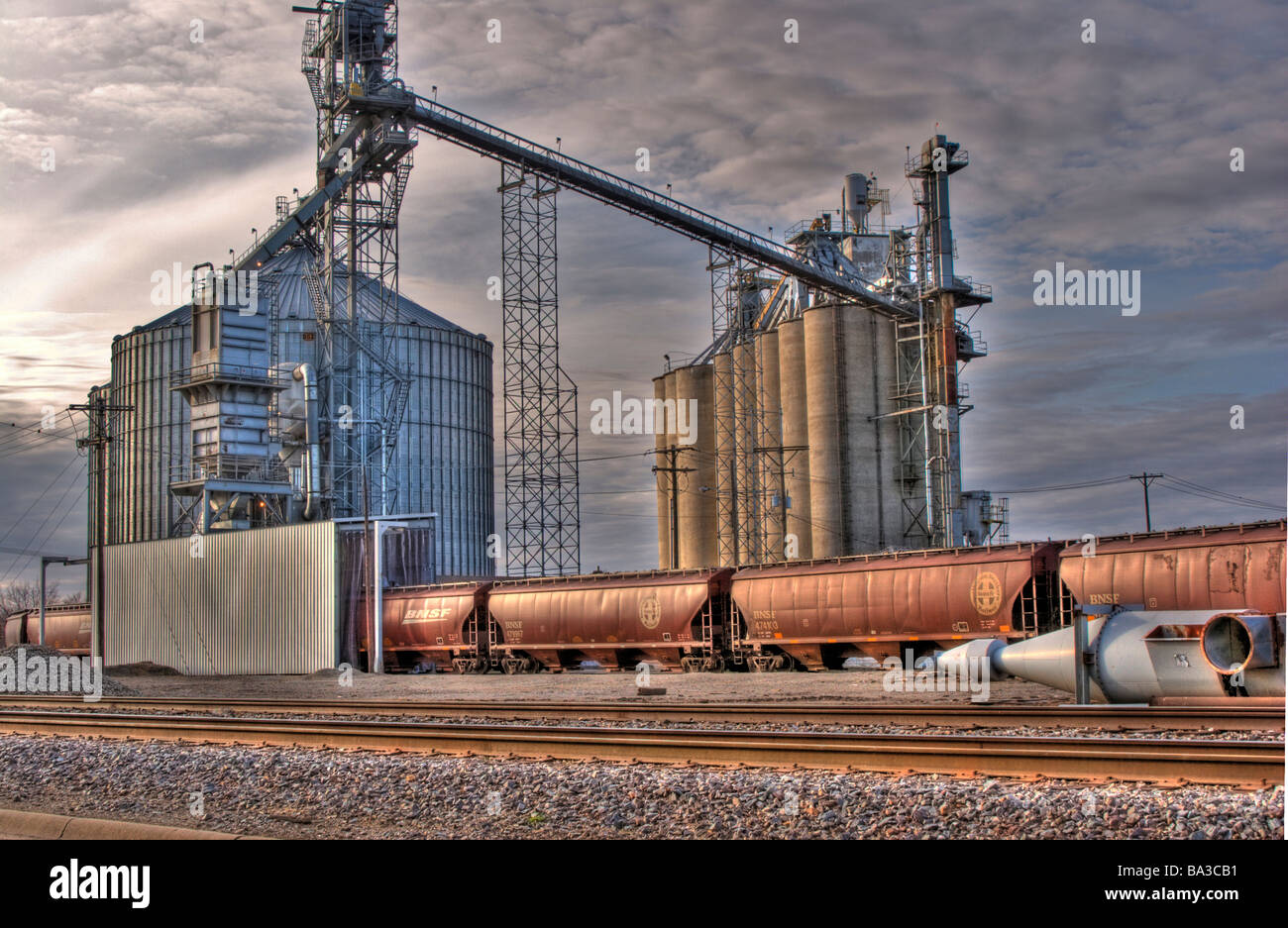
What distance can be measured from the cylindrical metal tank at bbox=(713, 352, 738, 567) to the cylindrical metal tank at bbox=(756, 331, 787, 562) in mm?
1828

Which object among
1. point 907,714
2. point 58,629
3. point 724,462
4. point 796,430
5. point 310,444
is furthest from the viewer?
point 724,462

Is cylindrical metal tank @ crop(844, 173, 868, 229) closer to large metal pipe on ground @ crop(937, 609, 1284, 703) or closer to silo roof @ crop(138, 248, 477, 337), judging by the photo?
silo roof @ crop(138, 248, 477, 337)

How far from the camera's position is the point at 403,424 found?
7175 cm

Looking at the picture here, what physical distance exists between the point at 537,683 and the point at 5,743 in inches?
602

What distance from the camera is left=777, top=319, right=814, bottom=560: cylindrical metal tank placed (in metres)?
63.4

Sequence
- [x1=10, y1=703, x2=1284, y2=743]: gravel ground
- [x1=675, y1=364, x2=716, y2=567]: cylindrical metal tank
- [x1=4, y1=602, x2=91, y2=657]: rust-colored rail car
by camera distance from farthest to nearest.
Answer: [x1=675, y1=364, x2=716, y2=567]: cylindrical metal tank, [x1=4, y1=602, x2=91, y2=657]: rust-colored rail car, [x1=10, y1=703, x2=1284, y2=743]: gravel ground

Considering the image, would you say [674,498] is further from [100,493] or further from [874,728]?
[874,728]

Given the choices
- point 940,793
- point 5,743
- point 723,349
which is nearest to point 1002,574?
point 940,793

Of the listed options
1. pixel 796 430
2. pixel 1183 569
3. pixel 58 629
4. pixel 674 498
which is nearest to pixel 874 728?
pixel 1183 569

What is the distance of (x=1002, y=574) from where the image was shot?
28.6 meters

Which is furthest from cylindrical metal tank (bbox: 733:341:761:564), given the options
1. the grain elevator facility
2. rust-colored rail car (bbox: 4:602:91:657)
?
rust-colored rail car (bbox: 4:602:91:657)

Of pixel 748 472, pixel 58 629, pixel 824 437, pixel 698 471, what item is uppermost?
pixel 824 437

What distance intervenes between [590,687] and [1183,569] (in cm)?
1431
